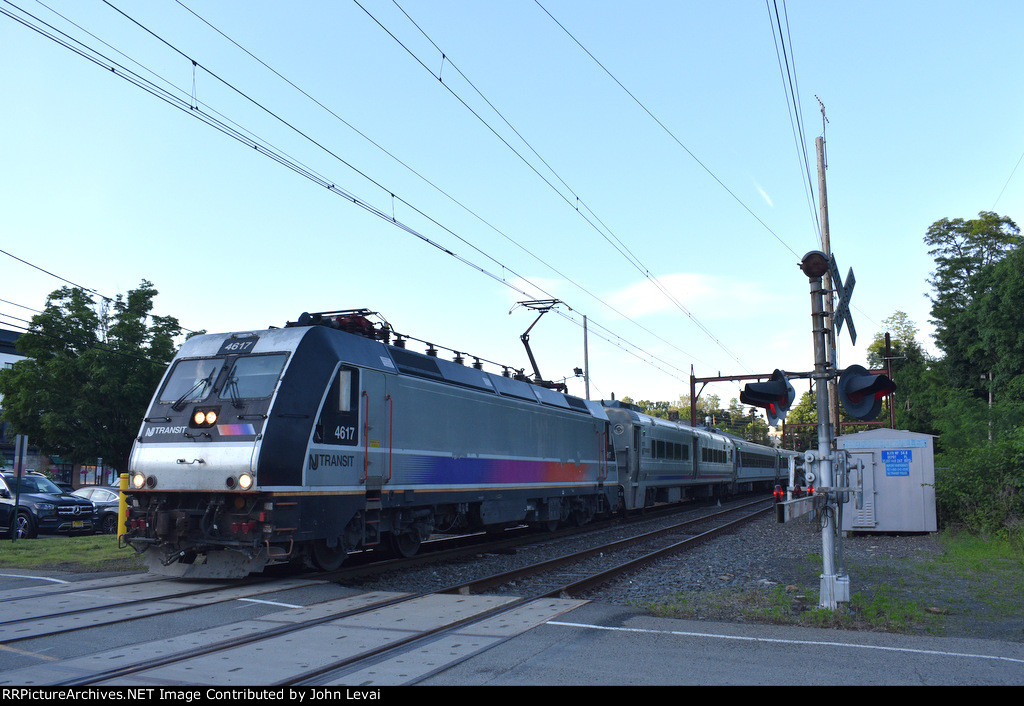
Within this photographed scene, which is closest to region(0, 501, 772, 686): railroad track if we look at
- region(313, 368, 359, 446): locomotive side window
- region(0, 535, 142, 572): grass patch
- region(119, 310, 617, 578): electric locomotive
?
region(119, 310, 617, 578): electric locomotive

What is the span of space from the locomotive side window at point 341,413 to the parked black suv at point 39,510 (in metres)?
10.2

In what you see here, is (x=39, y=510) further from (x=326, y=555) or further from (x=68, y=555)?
(x=326, y=555)

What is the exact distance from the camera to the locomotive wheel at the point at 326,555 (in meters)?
10.9

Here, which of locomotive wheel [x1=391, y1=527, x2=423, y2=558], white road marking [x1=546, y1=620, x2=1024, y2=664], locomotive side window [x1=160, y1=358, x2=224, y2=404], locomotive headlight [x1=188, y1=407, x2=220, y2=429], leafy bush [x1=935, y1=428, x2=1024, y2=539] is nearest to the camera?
white road marking [x1=546, y1=620, x2=1024, y2=664]

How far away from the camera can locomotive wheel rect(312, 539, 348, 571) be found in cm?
1088

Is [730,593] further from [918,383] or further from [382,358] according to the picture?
[918,383]

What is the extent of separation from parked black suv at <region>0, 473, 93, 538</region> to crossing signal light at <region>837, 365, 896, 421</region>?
651 inches

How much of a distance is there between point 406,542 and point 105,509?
436 inches

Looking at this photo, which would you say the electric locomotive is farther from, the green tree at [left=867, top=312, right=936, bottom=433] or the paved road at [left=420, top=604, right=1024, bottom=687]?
the green tree at [left=867, top=312, right=936, bottom=433]

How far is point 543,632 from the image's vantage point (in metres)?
7.14

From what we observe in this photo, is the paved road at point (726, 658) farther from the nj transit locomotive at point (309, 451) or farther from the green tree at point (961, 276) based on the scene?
the green tree at point (961, 276)

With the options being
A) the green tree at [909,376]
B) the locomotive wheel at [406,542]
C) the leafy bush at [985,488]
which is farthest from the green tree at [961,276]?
the locomotive wheel at [406,542]

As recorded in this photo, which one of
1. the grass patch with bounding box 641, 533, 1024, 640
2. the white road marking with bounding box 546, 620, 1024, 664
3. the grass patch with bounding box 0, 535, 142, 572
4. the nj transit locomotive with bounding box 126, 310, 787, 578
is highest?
the nj transit locomotive with bounding box 126, 310, 787, 578
